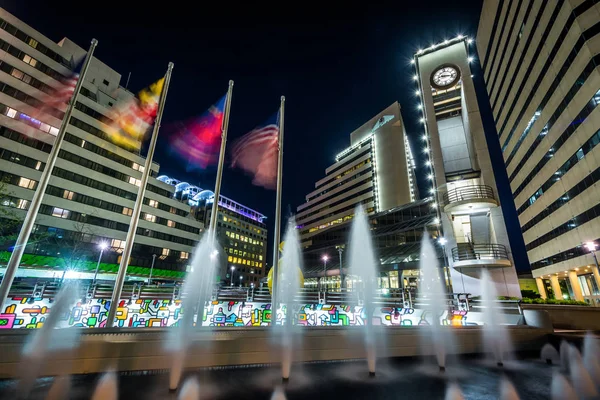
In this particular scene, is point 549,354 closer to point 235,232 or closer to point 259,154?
point 259,154

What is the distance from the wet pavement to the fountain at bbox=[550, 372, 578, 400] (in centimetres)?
13

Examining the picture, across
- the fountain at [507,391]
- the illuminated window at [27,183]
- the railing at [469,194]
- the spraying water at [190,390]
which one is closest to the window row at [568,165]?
the railing at [469,194]

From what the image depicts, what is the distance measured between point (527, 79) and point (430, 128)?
21673 millimetres

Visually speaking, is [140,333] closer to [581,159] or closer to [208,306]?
[208,306]

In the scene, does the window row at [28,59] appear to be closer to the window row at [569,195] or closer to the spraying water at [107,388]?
the spraying water at [107,388]

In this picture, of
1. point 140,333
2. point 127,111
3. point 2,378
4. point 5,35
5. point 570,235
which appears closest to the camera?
point 2,378

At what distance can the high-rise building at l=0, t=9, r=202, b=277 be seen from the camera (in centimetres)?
4141

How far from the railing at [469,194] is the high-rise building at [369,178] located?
3866 cm

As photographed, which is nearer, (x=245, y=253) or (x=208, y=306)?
(x=208, y=306)

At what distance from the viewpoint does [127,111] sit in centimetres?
1273

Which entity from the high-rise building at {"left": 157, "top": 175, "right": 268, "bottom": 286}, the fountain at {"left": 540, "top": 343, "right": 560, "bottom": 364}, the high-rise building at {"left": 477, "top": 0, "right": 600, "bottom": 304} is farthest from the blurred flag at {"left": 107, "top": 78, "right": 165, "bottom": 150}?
the high-rise building at {"left": 157, "top": 175, "right": 268, "bottom": 286}

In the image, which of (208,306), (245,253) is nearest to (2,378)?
(208,306)

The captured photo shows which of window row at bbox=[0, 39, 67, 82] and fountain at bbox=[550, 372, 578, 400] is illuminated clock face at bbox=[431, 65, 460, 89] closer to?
fountain at bbox=[550, 372, 578, 400]

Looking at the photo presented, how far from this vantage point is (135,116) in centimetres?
1284
